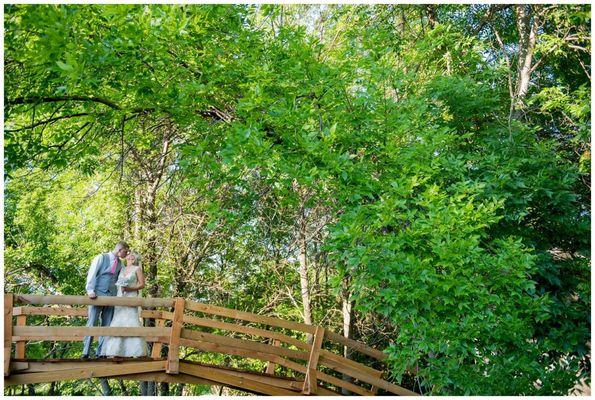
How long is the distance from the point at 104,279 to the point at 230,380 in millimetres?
1971

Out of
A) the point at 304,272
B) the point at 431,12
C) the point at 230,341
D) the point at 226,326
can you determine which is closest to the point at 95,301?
the point at 226,326

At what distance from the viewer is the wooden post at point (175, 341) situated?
7.11m

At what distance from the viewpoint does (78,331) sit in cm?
668

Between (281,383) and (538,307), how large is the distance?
3.29 m

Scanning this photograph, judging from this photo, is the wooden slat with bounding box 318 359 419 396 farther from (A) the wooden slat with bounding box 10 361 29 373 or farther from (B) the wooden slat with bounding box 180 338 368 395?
(A) the wooden slat with bounding box 10 361 29 373

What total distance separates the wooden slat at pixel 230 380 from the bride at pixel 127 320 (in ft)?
2.18

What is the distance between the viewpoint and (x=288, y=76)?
768cm

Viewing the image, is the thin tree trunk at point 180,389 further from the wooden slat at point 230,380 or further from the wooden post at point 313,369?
the wooden post at point 313,369

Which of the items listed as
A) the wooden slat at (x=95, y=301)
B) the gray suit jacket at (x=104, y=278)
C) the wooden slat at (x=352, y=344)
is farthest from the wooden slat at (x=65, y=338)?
the wooden slat at (x=352, y=344)

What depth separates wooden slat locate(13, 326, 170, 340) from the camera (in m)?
6.54

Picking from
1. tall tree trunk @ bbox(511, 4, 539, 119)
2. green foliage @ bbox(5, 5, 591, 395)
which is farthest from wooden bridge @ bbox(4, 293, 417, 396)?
tall tree trunk @ bbox(511, 4, 539, 119)

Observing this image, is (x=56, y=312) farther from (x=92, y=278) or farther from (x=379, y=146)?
(x=379, y=146)

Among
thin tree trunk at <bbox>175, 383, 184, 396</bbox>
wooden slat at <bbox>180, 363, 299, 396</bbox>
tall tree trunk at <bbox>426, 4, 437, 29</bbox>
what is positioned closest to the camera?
wooden slat at <bbox>180, 363, 299, 396</bbox>

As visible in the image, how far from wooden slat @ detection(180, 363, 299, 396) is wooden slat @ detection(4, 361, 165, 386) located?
14.1 inches
